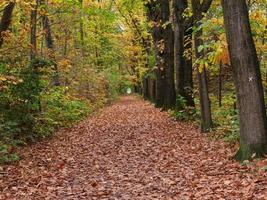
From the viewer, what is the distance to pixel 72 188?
7855mm

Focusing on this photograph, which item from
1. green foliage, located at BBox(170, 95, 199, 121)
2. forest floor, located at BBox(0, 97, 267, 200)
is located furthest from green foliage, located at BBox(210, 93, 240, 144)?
green foliage, located at BBox(170, 95, 199, 121)

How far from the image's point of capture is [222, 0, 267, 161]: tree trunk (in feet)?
27.1

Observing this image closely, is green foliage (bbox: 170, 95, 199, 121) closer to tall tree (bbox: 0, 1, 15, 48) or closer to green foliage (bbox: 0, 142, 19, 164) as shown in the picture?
tall tree (bbox: 0, 1, 15, 48)

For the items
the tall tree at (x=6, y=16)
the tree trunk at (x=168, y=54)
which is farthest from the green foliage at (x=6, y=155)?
the tree trunk at (x=168, y=54)

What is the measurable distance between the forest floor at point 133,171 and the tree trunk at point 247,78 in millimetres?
660

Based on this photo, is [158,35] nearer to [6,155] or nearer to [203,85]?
[203,85]

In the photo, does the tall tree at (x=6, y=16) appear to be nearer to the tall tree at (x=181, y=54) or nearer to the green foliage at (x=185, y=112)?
the tall tree at (x=181, y=54)

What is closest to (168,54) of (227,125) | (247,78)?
(227,125)

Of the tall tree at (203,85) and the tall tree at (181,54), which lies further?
the tall tree at (181,54)

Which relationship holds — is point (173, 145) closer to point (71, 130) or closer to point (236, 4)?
point (236, 4)

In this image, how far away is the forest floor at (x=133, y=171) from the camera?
7.17 metres

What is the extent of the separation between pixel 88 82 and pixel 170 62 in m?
8.49

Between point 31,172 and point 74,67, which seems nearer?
point 31,172

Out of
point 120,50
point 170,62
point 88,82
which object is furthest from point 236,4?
point 120,50
